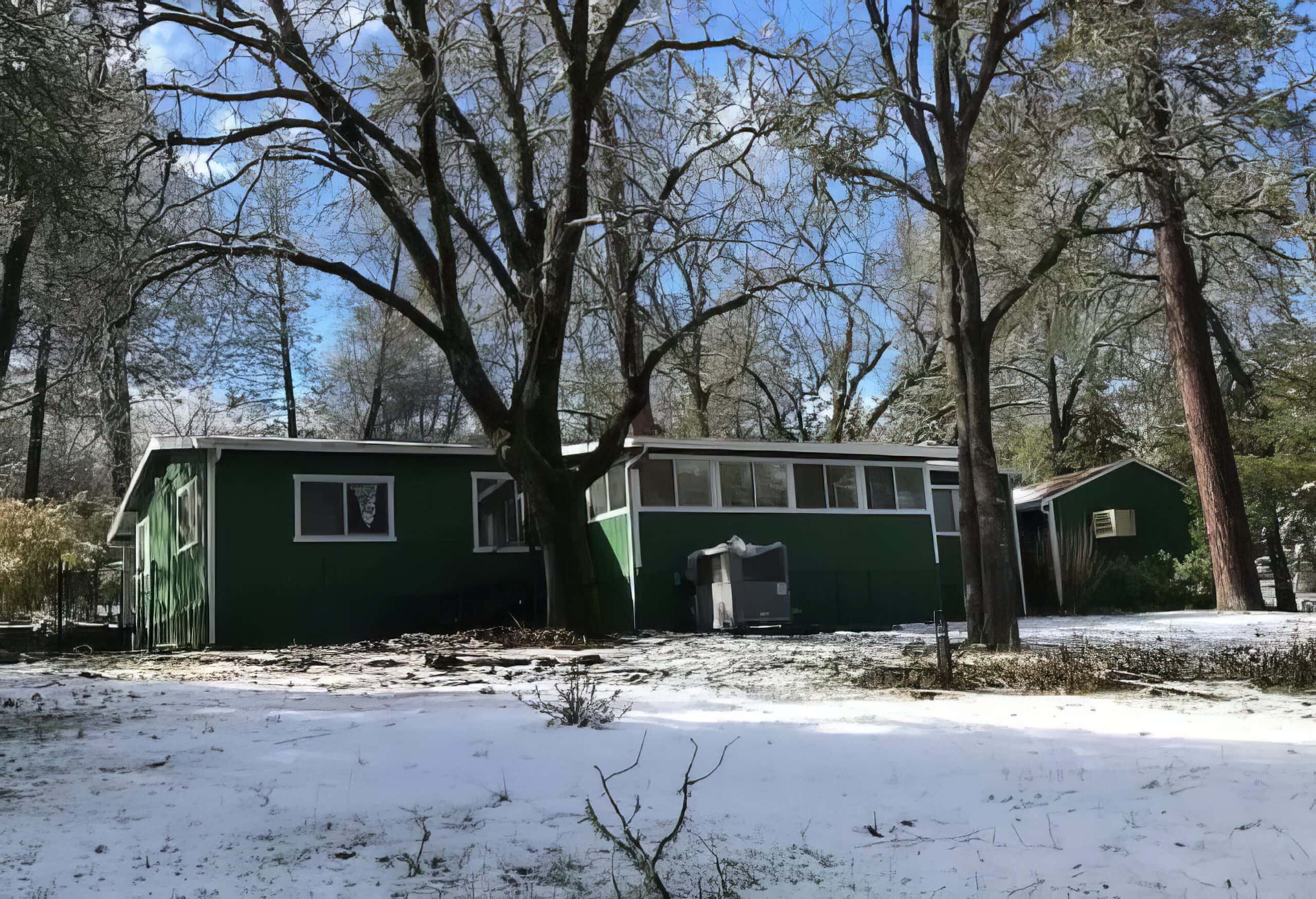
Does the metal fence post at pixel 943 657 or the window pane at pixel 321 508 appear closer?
the metal fence post at pixel 943 657

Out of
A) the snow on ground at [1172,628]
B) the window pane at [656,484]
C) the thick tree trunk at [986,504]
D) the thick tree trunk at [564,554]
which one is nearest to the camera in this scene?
the thick tree trunk at [986,504]

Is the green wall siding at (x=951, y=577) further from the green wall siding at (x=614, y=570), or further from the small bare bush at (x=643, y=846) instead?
the small bare bush at (x=643, y=846)

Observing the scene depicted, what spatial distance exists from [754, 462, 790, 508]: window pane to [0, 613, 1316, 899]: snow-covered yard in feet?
36.7

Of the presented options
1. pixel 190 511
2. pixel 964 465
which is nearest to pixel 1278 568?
pixel 964 465

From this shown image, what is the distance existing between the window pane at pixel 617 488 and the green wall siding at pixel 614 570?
20 cm

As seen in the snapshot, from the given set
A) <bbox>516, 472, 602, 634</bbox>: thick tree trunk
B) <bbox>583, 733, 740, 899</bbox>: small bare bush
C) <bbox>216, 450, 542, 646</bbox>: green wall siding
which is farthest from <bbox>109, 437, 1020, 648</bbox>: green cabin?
Answer: <bbox>583, 733, 740, 899</bbox>: small bare bush

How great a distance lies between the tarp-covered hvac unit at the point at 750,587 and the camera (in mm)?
Result: 15531

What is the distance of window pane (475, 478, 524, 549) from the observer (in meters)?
18.6

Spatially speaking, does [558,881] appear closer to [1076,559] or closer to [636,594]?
[636,594]

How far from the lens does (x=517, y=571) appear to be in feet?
61.0

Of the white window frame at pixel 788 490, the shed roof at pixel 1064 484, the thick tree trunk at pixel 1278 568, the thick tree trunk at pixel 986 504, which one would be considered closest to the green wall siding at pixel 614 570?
the white window frame at pixel 788 490

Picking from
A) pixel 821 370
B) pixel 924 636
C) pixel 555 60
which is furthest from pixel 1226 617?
pixel 555 60

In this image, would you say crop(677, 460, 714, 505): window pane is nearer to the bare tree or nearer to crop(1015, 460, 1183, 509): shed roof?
the bare tree

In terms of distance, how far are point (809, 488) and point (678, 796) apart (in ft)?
48.0
